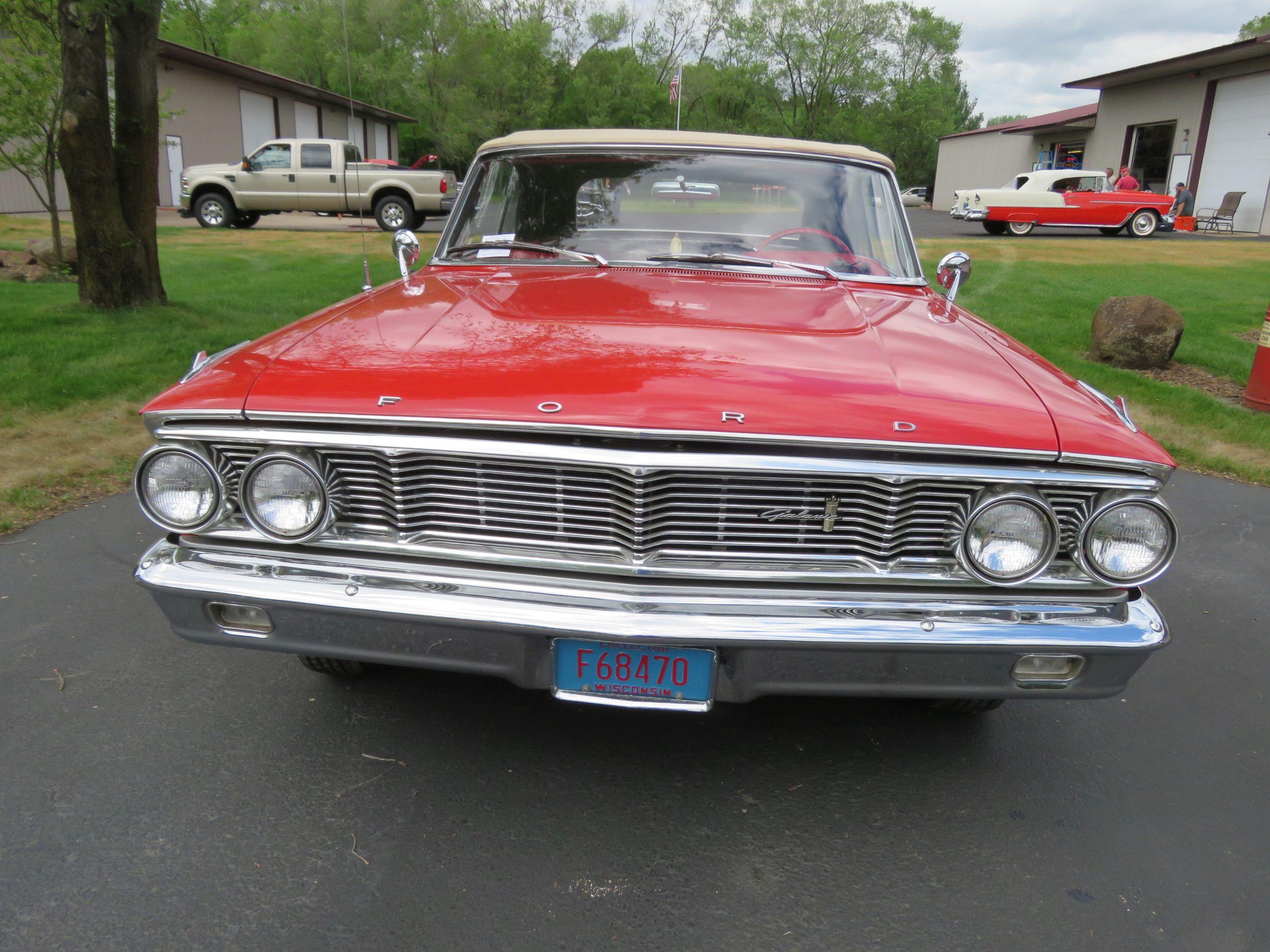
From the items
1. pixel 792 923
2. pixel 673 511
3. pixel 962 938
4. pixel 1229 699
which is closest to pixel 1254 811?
pixel 1229 699

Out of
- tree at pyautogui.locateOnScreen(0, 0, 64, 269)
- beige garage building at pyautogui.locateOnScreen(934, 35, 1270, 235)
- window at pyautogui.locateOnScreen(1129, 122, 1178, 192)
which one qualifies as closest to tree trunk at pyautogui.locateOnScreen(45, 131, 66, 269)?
tree at pyautogui.locateOnScreen(0, 0, 64, 269)

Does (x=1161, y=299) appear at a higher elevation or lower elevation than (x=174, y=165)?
lower

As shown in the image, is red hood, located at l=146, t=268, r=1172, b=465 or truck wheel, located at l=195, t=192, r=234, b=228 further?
truck wheel, located at l=195, t=192, r=234, b=228

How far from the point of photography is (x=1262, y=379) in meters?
6.80

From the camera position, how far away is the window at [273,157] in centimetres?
1769

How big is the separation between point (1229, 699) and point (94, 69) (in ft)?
27.6

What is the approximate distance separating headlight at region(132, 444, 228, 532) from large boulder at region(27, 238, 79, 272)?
1016 cm

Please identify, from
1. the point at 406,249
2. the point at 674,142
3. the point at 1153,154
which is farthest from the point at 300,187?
the point at 1153,154

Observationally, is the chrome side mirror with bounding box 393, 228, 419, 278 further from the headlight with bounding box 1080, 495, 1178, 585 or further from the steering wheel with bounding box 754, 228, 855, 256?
the headlight with bounding box 1080, 495, 1178, 585

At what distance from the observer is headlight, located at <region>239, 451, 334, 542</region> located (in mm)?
2096

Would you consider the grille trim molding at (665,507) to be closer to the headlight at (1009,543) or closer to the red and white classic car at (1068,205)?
the headlight at (1009,543)

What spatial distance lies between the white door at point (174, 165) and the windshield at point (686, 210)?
24.0 m

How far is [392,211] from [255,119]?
12.2m

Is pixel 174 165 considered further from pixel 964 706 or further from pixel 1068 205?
pixel 964 706
